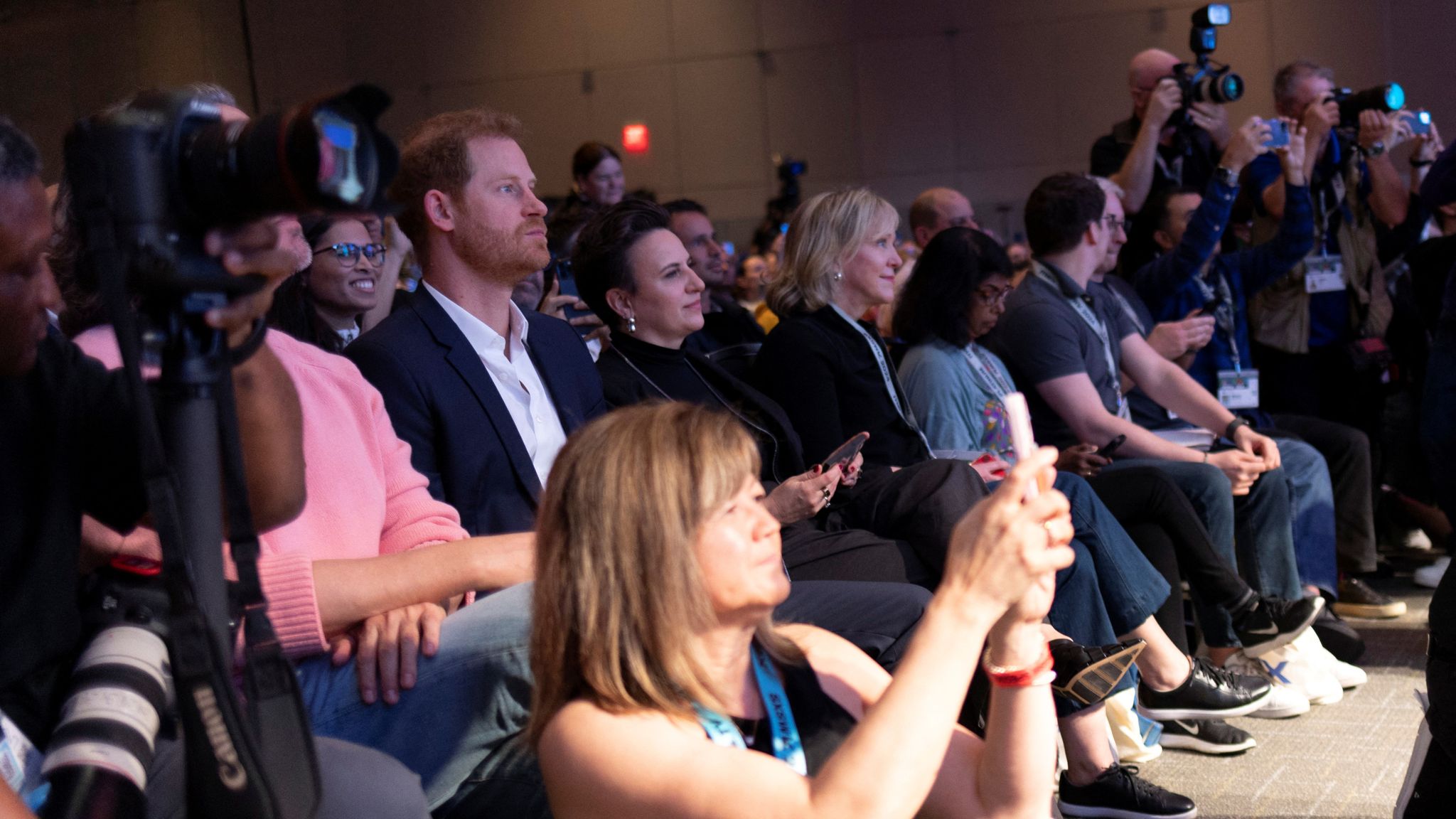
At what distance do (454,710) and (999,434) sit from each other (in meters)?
2.02

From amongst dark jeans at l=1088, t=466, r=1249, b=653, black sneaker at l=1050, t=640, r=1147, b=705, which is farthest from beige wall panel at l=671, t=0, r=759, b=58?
black sneaker at l=1050, t=640, r=1147, b=705

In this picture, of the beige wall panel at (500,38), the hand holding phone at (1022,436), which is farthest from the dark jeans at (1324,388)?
the beige wall panel at (500,38)

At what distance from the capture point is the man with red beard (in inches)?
80.8

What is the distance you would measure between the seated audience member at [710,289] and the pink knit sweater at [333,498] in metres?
1.91

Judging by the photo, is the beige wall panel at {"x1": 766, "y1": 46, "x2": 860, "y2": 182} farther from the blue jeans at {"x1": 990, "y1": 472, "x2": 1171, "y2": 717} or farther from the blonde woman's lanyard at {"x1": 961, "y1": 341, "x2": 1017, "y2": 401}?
the blue jeans at {"x1": 990, "y1": 472, "x2": 1171, "y2": 717}

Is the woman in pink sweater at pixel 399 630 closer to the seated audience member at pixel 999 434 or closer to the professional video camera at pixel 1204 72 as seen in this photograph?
the seated audience member at pixel 999 434

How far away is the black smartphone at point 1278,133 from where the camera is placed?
405 cm

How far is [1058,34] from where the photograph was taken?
6742 millimetres

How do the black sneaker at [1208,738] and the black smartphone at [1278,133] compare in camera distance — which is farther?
the black smartphone at [1278,133]

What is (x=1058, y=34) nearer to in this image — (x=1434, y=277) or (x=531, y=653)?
(x=1434, y=277)

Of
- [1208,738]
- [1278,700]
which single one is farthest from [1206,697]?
[1278,700]

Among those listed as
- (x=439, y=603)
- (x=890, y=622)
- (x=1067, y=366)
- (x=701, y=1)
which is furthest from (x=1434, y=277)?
(x=701, y=1)

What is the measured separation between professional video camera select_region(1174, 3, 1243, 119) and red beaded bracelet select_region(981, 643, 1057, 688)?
372 cm

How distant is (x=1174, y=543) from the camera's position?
3068 mm
